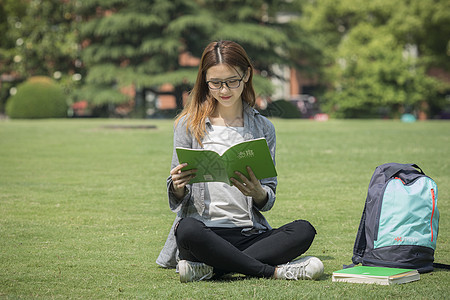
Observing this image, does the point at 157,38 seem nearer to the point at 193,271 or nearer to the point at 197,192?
the point at 197,192

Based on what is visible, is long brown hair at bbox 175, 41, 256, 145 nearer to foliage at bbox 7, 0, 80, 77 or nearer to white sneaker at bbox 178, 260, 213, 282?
white sneaker at bbox 178, 260, 213, 282

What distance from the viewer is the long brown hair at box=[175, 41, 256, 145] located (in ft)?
14.0

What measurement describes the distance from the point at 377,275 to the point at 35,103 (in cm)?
2574

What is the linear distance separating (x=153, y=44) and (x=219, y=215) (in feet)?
95.0

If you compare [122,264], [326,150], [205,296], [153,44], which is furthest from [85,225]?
[153,44]

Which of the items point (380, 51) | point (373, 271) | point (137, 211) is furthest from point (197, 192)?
point (380, 51)

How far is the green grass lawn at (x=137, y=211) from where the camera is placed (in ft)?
12.7

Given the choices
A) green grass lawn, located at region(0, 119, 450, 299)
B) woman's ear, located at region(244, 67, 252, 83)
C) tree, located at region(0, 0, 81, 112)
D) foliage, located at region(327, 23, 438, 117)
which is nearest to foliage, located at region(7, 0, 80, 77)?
tree, located at region(0, 0, 81, 112)

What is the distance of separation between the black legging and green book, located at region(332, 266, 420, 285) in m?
0.33

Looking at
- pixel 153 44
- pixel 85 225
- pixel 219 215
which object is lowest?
pixel 85 225

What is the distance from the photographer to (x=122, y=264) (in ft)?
15.1

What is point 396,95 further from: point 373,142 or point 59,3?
point 373,142

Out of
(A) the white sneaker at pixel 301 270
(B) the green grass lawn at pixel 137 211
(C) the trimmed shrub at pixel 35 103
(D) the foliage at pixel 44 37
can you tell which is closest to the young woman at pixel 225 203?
(A) the white sneaker at pixel 301 270

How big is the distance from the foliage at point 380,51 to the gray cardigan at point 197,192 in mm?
28090
